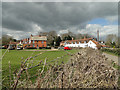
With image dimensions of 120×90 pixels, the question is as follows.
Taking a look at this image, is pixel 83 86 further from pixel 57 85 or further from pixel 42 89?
pixel 42 89

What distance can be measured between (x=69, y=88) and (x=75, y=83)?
10 centimetres

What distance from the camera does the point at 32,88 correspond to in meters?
1.09

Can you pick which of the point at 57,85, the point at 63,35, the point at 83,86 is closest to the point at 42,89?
the point at 57,85

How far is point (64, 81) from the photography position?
125 cm

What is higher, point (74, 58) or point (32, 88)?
point (74, 58)

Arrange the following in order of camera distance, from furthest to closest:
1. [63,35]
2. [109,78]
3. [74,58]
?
[63,35] < [74,58] < [109,78]

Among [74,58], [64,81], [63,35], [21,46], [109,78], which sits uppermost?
[63,35]

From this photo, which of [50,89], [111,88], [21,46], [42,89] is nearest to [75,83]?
[50,89]

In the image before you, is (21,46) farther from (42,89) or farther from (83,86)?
(83,86)

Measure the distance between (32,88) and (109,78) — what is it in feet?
4.14

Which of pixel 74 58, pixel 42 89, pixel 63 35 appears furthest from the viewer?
pixel 63 35

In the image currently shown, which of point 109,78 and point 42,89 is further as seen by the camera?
point 109,78

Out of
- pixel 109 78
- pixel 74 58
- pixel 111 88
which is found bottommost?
pixel 111 88

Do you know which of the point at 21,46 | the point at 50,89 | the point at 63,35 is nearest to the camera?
the point at 50,89
